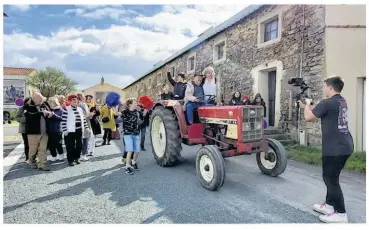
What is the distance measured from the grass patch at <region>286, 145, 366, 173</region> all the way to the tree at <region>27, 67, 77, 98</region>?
138 inches

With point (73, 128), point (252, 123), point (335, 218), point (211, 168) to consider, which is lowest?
point (335, 218)

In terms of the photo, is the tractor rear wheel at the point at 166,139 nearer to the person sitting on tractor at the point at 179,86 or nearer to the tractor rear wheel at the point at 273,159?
the person sitting on tractor at the point at 179,86

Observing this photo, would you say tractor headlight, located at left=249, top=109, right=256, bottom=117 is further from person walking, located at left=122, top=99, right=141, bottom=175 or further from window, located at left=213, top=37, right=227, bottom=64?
window, located at left=213, top=37, right=227, bottom=64

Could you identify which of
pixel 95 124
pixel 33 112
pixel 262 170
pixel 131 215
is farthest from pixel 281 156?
pixel 95 124

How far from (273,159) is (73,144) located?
278cm

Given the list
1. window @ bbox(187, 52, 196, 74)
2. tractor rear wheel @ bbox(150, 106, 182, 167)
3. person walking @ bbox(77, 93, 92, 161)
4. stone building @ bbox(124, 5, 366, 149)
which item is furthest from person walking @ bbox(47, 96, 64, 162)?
window @ bbox(187, 52, 196, 74)

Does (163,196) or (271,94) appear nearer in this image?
(163,196)

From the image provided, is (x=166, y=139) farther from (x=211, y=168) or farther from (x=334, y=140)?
(x=334, y=140)

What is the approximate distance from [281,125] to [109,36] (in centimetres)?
476

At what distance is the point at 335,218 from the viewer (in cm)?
230

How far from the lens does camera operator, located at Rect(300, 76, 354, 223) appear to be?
229 cm

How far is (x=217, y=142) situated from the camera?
367 cm

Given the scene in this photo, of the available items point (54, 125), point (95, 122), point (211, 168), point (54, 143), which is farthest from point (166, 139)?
point (95, 122)
